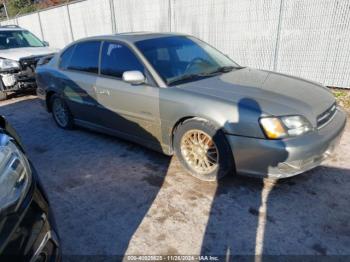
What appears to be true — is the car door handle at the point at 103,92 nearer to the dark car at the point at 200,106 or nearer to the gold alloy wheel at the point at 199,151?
the dark car at the point at 200,106

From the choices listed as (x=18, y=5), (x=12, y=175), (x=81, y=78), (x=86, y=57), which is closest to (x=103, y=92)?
(x=81, y=78)

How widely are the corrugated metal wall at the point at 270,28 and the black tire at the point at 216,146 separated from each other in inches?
175

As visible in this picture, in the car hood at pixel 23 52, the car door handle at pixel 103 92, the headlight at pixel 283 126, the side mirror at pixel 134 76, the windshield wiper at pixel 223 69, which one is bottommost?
the car hood at pixel 23 52

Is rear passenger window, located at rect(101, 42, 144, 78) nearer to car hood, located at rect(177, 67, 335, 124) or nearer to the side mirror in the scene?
the side mirror

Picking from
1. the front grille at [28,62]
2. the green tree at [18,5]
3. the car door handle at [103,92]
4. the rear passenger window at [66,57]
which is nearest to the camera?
the car door handle at [103,92]

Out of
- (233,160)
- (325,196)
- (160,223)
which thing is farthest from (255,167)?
(160,223)

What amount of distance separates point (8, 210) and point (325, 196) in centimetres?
287

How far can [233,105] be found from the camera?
122 inches

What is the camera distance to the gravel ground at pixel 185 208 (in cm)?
261

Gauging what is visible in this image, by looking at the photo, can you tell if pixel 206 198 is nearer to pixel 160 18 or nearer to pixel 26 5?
pixel 160 18

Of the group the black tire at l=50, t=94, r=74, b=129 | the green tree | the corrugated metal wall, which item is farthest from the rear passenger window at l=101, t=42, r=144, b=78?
the green tree

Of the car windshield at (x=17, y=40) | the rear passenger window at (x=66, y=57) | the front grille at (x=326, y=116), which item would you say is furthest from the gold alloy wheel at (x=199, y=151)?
the car windshield at (x=17, y=40)

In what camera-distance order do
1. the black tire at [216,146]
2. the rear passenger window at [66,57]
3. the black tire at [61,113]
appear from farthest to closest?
the black tire at [61,113], the rear passenger window at [66,57], the black tire at [216,146]

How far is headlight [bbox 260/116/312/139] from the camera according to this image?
9.53 ft
